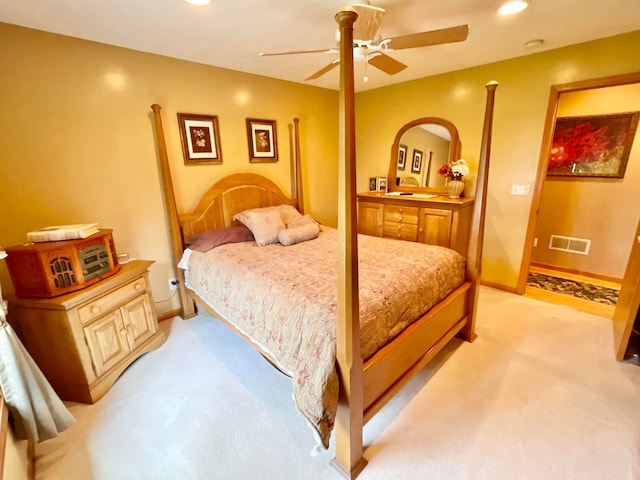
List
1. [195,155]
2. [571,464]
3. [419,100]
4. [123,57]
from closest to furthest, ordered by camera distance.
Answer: [571,464], [123,57], [195,155], [419,100]

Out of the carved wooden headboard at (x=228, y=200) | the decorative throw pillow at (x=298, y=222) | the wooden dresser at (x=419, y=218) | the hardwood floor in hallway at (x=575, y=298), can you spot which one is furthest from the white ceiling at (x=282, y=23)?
the hardwood floor in hallway at (x=575, y=298)

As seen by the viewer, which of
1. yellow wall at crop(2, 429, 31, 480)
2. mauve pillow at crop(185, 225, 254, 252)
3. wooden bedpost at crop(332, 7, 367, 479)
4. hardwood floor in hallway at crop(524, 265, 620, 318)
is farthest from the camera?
hardwood floor in hallway at crop(524, 265, 620, 318)

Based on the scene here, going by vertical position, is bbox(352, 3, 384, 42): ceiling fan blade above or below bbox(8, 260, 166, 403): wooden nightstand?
above

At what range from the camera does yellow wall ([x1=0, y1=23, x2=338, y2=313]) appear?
2029mm

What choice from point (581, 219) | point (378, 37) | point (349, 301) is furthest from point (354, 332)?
point (581, 219)

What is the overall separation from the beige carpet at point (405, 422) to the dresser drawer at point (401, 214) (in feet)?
4.84

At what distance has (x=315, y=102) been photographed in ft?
12.7

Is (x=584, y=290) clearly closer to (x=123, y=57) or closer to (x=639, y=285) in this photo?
(x=639, y=285)

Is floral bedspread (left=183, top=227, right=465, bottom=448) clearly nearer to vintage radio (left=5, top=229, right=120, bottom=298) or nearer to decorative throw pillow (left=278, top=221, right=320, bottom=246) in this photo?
decorative throw pillow (left=278, top=221, right=320, bottom=246)

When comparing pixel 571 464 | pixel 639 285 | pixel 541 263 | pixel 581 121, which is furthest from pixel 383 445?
pixel 581 121

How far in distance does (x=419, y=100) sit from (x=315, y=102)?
1.35 meters

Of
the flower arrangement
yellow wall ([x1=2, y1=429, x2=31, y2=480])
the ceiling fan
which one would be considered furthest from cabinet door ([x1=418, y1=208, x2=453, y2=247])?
yellow wall ([x1=2, y1=429, x2=31, y2=480])

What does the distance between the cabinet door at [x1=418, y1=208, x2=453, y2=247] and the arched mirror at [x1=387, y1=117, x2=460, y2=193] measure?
0.55m

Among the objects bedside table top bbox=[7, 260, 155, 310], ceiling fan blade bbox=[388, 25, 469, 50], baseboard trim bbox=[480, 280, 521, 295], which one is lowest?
baseboard trim bbox=[480, 280, 521, 295]
